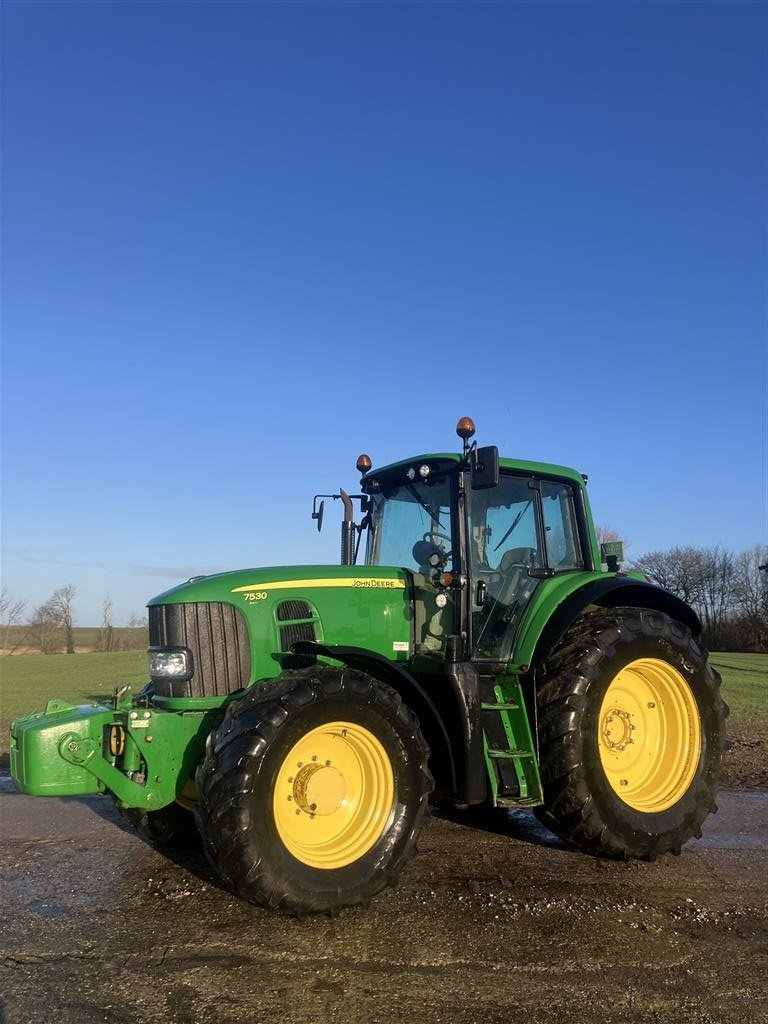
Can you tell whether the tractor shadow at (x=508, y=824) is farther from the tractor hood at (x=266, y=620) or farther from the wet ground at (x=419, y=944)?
the tractor hood at (x=266, y=620)

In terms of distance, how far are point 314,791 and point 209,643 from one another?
1.05m

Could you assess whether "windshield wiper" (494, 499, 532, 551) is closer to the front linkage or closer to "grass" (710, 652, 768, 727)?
the front linkage

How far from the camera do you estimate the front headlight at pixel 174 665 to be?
4.58 m

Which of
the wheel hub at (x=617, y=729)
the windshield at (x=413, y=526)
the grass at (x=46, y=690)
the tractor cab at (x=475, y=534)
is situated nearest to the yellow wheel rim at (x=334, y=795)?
the tractor cab at (x=475, y=534)

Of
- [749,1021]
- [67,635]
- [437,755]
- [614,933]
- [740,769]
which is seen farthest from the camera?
[67,635]

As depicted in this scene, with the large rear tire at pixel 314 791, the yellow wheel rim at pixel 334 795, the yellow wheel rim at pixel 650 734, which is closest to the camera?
the large rear tire at pixel 314 791

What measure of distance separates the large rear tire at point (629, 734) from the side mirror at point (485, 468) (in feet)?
4.08

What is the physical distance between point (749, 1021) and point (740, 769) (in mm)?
6013

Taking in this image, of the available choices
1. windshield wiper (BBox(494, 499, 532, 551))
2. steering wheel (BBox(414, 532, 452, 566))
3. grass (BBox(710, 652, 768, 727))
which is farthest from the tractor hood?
grass (BBox(710, 652, 768, 727))

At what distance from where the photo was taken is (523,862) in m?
5.05

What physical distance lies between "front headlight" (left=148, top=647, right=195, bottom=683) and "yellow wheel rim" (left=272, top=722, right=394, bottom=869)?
0.84 m

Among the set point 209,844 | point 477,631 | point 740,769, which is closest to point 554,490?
point 477,631

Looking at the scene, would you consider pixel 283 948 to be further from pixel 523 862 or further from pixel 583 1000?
pixel 523 862

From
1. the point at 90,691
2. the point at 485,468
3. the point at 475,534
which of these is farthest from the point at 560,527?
the point at 90,691
